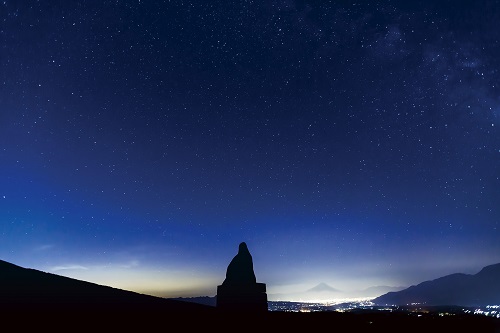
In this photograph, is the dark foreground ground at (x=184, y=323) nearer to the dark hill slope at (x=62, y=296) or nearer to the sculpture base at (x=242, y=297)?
the dark hill slope at (x=62, y=296)

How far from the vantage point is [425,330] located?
13.3m

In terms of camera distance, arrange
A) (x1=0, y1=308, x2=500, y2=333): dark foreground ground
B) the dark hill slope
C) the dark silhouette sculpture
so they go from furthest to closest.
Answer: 1. the dark silhouette sculpture
2. the dark hill slope
3. (x1=0, y1=308, x2=500, y2=333): dark foreground ground

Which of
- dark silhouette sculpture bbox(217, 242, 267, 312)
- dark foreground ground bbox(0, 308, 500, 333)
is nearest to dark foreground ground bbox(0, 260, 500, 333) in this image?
dark foreground ground bbox(0, 308, 500, 333)

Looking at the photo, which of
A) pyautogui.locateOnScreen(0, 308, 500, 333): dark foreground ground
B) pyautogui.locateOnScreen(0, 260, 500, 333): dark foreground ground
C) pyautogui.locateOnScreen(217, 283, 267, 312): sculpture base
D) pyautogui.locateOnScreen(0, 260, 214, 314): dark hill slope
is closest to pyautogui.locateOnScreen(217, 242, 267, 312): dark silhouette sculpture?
pyautogui.locateOnScreen(217, 283, 267, 312): sculpture base

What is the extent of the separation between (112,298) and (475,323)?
16.9 meters

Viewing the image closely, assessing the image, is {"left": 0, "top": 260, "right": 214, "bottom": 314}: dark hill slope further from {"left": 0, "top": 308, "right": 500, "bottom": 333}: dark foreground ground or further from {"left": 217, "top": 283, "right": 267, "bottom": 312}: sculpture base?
{"left": 217, "top": 283, "right": 267, "bottom": 312}: sculpture base

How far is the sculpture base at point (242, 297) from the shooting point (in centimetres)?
2191

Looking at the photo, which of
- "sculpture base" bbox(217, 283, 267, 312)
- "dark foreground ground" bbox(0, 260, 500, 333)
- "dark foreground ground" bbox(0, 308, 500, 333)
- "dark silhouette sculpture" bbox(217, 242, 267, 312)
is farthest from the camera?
"sculpture base" bbox(217, 283, 267, 312)

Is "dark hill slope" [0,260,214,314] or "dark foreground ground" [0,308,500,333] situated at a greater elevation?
"dark hill slope" [0,260,214,314]

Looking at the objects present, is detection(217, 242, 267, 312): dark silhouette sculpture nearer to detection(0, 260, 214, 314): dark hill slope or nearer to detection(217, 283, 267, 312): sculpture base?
detection(217, 283, 267, 312): sculpture base

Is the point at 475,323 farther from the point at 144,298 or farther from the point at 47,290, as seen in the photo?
the point at 47,290

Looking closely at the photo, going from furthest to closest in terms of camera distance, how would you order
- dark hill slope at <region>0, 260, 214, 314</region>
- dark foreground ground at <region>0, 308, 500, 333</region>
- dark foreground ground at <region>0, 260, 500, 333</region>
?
dark hill slope at <region>0, 260, 214, 314</region> < dark foreground ground at <region>0, 260, 500, 333</region> < dark foreground ground at <region>0, 308, 500, 333</region>

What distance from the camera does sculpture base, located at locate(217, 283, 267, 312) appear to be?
21.9 metres

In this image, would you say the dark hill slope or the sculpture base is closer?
the dark hill slope
